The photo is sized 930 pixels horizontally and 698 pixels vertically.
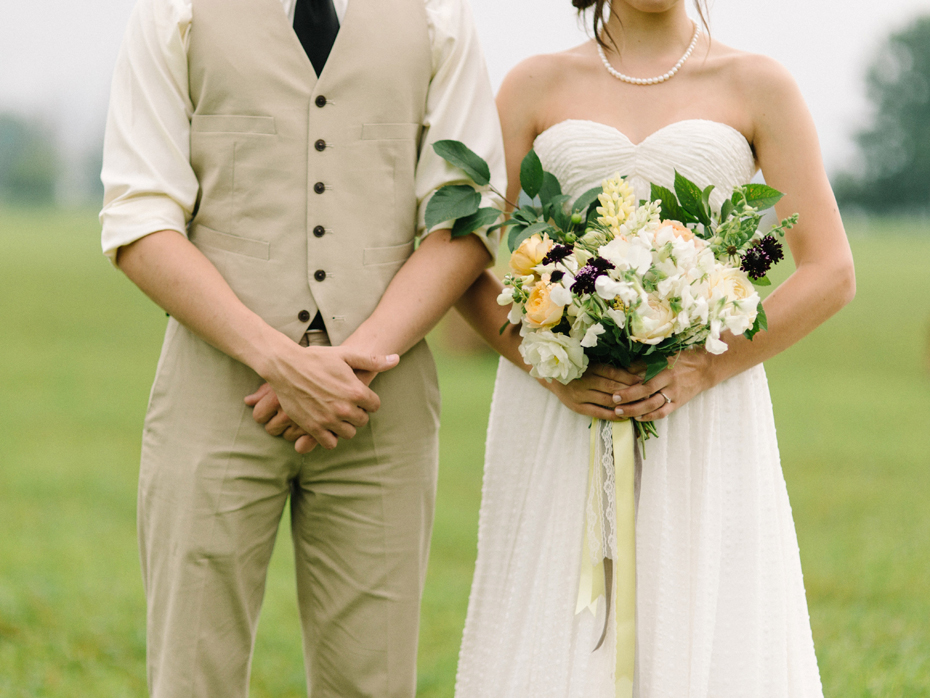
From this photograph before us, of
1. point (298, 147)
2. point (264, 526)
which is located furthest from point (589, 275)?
point (264, 526)

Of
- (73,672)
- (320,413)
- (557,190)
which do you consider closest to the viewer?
(320,413)

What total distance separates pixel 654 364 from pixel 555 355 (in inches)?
10.0

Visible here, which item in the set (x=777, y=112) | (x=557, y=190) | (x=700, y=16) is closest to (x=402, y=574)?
(x=557, y=190)

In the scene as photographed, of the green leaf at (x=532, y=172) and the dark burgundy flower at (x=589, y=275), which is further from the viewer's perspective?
the green leaf at (x=532, y=172)

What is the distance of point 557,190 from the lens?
276 centimetres

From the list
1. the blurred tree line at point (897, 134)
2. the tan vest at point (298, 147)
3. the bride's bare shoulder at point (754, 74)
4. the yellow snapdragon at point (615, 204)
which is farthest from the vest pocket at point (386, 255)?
the blurred tree line at point (897, 134)

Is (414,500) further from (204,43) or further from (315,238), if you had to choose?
(204,43)

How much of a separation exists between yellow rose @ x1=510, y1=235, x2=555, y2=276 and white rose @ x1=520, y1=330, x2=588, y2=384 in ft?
0.56

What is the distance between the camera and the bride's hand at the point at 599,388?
2.68m

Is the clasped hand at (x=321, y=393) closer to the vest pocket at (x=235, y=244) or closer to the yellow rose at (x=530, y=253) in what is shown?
the vest pocket at (x=235, y=244)

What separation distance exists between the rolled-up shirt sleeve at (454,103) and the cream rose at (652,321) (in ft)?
1.98

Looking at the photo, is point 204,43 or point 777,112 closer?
point 204,43

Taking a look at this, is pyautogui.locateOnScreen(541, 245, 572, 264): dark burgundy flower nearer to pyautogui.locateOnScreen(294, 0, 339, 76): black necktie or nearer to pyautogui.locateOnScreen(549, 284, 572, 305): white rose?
pyautogui.locateOnScreen(549, 284, 572, 305): white rose

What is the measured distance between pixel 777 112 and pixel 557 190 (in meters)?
0.67
